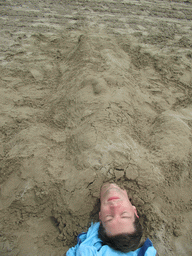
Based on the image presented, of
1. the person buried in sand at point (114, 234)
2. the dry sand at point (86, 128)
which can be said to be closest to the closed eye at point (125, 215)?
the person buried in sand at point (114, 234)

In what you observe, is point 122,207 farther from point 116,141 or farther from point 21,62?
point 21,62

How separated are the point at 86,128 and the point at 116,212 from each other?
2.92 feet

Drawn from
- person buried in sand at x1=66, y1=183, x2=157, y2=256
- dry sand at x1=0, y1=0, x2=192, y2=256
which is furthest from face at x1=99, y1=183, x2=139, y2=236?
dry sand at x1=0, y1=0, x2=192, y2=256

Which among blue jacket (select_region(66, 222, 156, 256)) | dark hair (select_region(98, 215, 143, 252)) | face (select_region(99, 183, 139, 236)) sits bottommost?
blue jacket (select_region(66, 222, 156, 256))

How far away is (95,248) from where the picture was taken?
1.39m

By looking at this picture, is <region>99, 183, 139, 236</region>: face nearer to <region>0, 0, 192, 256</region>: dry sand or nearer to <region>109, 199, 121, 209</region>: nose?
<region>109, 199, 121, 209</region>: nose

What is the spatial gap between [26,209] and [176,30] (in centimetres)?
400

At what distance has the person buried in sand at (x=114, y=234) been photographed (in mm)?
1343

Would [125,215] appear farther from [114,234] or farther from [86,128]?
[86,128]

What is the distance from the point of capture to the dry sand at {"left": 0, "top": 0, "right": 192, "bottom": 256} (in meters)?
1.57

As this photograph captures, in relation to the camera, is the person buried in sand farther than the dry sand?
No

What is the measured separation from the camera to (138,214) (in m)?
1.66

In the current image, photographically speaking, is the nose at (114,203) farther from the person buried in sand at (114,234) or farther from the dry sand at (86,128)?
the dry sand at (86,128)

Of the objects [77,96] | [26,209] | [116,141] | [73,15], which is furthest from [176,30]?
[26,209]
